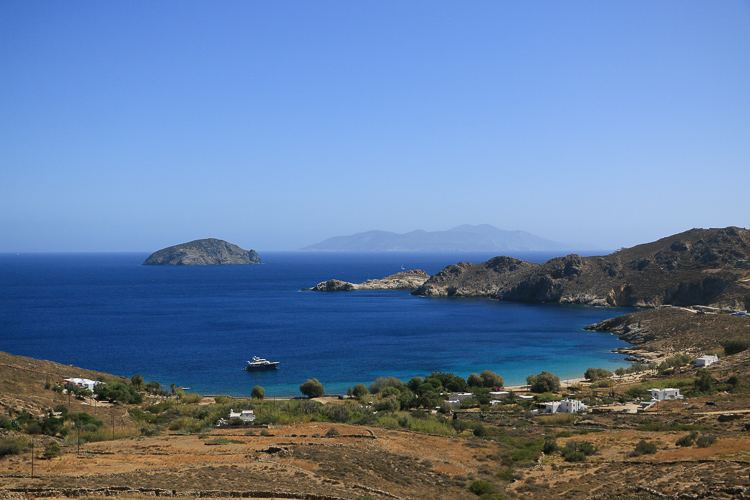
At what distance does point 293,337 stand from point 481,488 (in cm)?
5277

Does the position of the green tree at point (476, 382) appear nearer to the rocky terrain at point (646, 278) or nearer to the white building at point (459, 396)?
the white building at point (459, 396)

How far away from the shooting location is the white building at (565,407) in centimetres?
3103

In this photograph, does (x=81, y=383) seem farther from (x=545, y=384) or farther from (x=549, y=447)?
(x=545, y=384)

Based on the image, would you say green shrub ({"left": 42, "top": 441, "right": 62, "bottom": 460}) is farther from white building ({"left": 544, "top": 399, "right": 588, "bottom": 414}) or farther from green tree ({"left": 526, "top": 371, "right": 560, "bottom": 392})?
green tree ({"left": 526, "top": 371, "right": 560, "bottom": 392})

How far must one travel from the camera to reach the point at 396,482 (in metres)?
16.6

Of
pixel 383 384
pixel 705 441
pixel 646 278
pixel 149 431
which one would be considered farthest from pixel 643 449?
pixel 646 278

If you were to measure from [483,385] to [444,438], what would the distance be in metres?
18.3

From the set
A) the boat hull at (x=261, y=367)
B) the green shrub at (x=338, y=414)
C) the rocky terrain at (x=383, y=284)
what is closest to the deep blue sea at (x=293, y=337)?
the boat hull at (x=261, y=367)

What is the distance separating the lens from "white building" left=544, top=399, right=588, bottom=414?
1222 inches

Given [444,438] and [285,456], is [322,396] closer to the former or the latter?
[444,438]

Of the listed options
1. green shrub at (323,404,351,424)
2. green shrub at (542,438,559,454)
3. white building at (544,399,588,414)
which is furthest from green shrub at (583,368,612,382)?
green shrub at (323,404,351,424)

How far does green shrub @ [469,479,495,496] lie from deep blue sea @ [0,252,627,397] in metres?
25.3

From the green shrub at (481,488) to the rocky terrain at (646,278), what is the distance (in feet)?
248

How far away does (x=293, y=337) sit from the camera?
6712 centimetres
